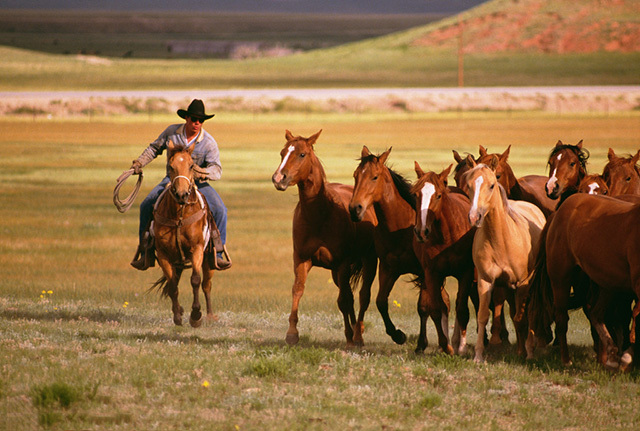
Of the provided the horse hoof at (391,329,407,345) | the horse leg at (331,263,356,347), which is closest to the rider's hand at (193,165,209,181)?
the horse leg at (331,263,356,347)

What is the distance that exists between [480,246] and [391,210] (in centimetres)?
122

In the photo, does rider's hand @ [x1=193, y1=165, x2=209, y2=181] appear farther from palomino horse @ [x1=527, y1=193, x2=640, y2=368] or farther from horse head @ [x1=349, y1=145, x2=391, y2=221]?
palomino horse @ [x1=527, y1=193, x2=640, y2=368]

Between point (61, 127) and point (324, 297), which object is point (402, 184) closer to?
point (324, 297)

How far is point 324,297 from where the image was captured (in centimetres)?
1672

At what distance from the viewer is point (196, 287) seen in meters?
11.5

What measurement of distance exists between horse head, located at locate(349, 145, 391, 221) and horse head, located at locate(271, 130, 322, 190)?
59cm

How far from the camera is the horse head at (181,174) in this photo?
10.7 m

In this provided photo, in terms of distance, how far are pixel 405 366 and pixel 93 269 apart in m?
11.1

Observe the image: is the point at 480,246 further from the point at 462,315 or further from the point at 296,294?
the point at 296,294

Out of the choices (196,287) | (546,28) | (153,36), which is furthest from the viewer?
(153,36)

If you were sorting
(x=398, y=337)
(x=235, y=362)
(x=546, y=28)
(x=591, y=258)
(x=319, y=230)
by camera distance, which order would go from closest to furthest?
(x=235, y=362) → (x=591, y=258) → (x=319, y=230) → (x=398, y=337) → (x=546, y=28)

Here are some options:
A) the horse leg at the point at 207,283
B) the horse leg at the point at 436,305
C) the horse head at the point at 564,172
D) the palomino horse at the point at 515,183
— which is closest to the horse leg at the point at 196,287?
the horse leg at the point at 207,283

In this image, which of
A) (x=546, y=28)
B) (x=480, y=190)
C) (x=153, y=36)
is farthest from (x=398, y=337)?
(x=153, y=36)

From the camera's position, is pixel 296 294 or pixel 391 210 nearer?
pixel 391 210
